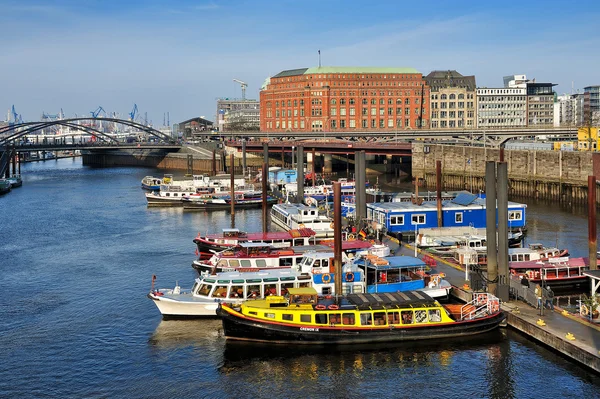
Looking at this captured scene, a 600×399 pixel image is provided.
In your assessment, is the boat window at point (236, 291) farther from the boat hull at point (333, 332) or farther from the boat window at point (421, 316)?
the boat window at point (421, 316)

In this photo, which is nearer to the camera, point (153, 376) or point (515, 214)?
point (153, 376)

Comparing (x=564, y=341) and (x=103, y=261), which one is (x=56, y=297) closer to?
(x=103, y=261)

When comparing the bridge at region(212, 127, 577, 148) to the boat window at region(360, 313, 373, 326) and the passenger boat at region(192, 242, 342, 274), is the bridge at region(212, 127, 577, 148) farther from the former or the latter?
the boat window at region(360, 313, 373, 326)

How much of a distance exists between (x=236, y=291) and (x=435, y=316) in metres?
11.4

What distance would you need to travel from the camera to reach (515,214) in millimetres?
68812

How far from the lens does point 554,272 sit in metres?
49.0

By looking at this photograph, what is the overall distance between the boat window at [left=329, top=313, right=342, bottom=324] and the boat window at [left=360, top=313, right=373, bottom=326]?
3.65 feet

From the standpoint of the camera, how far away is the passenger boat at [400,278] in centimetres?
4422

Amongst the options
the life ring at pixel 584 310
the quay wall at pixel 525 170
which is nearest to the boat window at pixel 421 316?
the life ring at pixel 584 310

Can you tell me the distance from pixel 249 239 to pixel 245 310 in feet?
63.0

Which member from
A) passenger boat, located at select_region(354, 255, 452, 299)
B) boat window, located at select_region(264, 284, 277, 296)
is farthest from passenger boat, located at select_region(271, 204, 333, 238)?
boat window, located at select_region(264, 284, 277, 296)

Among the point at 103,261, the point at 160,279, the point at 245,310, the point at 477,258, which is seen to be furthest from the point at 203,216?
the point at 245,310

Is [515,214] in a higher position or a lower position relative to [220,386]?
higher

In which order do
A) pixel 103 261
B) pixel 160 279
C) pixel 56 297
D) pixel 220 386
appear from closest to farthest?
pixel 220 386, pixel 56 297, pixel 160 279, pixel 103 261
